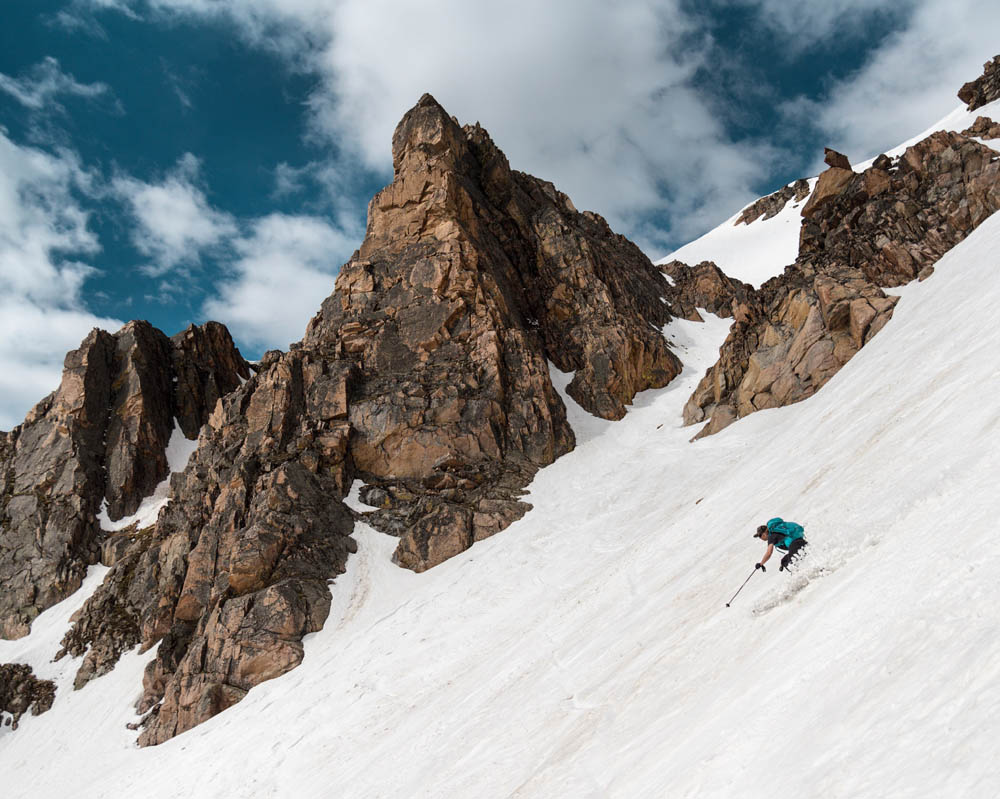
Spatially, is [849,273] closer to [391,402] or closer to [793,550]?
[793,550]

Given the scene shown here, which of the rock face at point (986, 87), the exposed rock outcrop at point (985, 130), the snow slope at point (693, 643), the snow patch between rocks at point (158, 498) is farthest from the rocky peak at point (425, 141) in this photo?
the rock face at point (986, 87)

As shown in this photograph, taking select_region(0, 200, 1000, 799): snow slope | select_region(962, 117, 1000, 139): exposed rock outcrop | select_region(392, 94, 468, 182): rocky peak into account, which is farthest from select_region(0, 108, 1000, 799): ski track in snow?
select_region(392, 94, 468, 182): rocky peak

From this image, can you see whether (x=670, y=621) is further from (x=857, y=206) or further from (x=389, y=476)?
(x=857, y=206)

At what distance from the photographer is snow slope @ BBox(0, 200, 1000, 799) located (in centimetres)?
521

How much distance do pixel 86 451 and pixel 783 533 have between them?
5105 cm

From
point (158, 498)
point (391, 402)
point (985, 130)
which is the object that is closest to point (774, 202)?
point (985, 130)

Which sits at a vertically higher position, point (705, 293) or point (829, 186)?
point (705, 293)

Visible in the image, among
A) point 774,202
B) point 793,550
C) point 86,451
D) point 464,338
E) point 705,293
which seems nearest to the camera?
point 793,550

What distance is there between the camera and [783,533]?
10.1 metres

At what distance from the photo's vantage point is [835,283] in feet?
95.2

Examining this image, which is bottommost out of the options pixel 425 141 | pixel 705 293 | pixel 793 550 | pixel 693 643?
pixel 693 643

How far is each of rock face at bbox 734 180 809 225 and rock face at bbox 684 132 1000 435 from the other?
81719mm

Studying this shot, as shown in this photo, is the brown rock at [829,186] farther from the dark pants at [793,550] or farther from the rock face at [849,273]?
the dark pants at [793,550]

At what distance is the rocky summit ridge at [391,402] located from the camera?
27.3 meters
